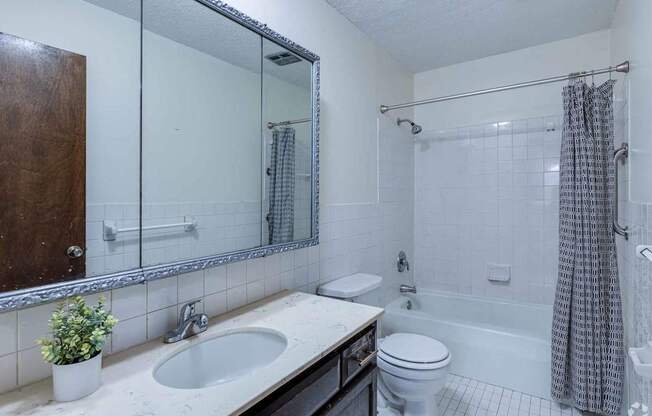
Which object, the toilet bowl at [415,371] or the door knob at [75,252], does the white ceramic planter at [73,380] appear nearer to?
the door knob at [75,252]

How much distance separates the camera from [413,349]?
6.09 ft

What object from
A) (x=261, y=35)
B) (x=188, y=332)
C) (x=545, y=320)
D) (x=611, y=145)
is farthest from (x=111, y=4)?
(x=545, y=320)

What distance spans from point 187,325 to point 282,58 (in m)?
1.25

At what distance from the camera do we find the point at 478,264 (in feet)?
9.32

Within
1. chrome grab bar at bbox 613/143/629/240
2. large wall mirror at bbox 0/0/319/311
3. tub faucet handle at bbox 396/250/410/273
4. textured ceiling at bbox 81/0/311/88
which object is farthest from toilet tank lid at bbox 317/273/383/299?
chrome grab bar at bbox 613/143/629/240

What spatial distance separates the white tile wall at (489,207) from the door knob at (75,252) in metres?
2.68

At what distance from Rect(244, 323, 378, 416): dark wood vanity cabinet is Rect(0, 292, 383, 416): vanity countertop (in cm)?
4

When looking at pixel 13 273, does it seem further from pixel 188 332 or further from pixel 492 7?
pixel 492 7

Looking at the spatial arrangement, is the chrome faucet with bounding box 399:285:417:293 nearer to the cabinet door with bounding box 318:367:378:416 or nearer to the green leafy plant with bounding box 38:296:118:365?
the cabinet door with bounding box 318:367:378:416

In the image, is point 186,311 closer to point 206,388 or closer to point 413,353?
point 206,388

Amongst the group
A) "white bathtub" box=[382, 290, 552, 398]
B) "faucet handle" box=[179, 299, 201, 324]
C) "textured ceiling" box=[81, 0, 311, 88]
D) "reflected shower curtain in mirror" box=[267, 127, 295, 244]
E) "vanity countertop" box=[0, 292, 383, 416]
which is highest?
"textured ceiling" box=[81, 0, 311, 88]

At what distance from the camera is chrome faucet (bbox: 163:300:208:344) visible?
1112 mm

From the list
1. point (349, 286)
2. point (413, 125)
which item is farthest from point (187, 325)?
point (413, 125)

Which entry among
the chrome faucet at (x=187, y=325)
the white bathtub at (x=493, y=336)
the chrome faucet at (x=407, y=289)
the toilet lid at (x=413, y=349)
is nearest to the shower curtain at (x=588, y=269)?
the white bathtub at (x=493, y=336)
